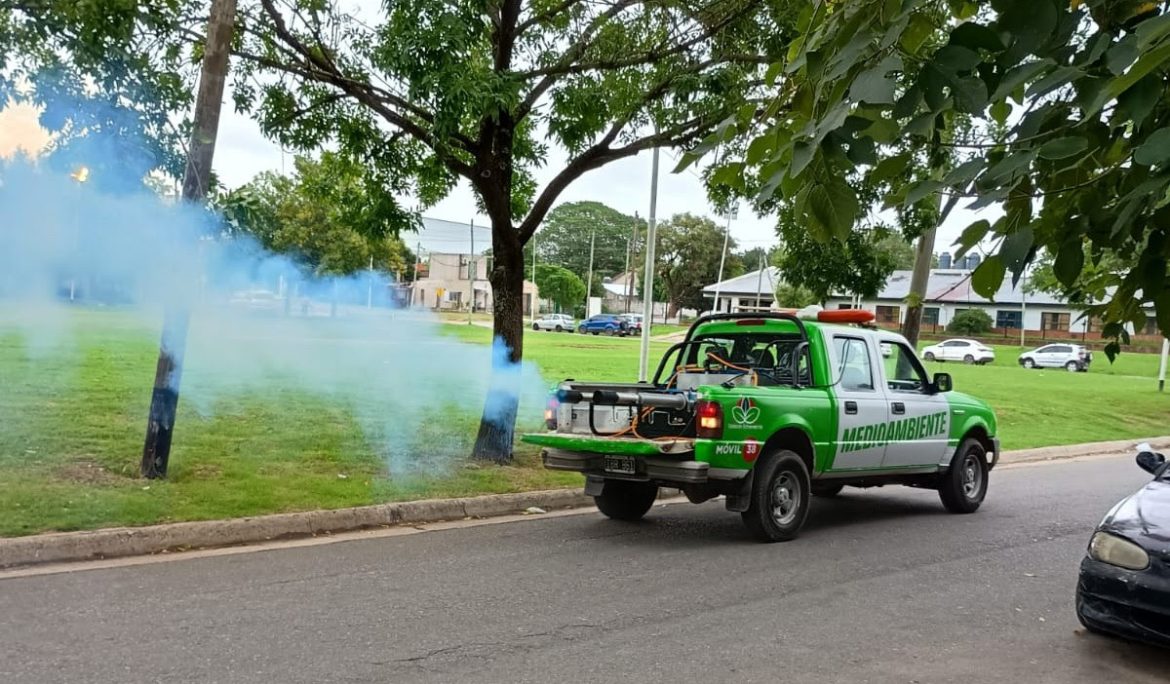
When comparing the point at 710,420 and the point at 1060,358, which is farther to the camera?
the point at 1060,358

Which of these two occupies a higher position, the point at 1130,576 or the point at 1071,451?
the point at 1071,451

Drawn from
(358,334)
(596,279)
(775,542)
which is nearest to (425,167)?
Answer: (358,334)

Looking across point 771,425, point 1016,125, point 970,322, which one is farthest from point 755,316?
point 970,322

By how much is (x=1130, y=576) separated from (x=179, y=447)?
8.53m

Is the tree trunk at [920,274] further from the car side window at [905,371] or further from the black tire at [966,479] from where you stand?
the car side window at [905,371]

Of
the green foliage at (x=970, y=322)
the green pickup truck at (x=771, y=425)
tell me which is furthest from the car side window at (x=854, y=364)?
the green foliage at (x=970, y=322)

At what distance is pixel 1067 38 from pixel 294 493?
23.4 ft

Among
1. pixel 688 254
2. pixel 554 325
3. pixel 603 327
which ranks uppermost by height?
pixel 688 254

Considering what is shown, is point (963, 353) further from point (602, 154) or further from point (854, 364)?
point (854, 364)

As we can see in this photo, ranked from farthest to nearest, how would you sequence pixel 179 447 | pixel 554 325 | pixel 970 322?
pixel 970 322 < pixel 554 325 < pixel 179 447

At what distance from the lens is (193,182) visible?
853cm

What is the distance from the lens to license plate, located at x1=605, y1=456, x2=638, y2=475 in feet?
26.2

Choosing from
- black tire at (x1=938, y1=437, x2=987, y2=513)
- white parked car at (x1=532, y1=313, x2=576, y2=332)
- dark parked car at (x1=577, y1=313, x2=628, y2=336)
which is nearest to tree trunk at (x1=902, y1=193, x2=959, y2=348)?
black tire at (x1=938, y1=437, x2=987, y2=513)

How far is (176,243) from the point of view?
8805 millimetres
